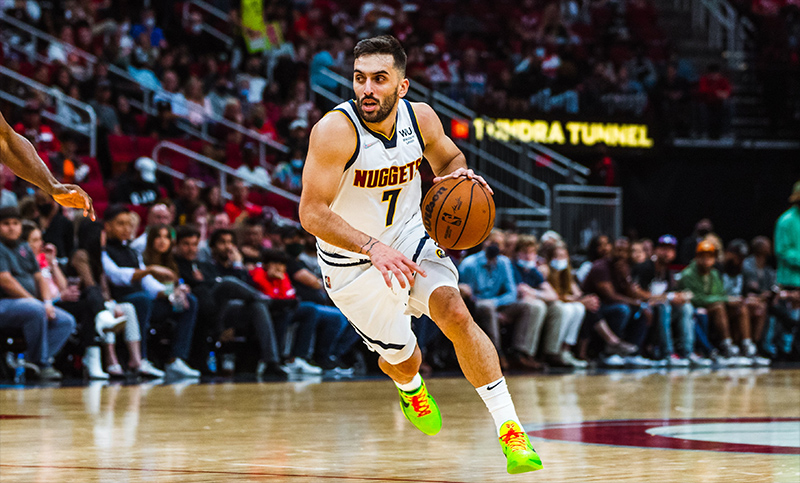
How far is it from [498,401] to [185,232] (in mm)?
6105

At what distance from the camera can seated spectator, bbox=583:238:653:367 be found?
12.7 meters

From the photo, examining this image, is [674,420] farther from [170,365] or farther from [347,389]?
[170,365]

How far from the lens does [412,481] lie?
4.12 m

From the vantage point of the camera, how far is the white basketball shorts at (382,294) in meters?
4.80

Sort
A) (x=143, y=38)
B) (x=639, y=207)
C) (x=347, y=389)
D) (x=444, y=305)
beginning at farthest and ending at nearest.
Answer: (x=639, y=207) < (x=143, y=38) < (x=347, y=389) < (x=444, y=305)

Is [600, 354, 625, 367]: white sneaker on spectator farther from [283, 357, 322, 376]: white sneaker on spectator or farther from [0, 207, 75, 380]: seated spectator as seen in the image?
[0, 207, 75, 380]: seated spectator

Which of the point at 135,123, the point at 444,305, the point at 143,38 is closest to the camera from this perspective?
the point at 444,305

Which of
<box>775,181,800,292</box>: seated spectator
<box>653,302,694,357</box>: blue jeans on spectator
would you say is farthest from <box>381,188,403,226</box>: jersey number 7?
<box>653,302,694,357</box>: blue jeans on spectator

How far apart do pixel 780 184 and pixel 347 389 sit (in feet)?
44.2

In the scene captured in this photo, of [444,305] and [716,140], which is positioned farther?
[716,140]

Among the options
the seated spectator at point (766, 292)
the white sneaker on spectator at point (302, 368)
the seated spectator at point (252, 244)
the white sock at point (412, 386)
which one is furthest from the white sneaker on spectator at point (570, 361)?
the white sock at point (412, 386)

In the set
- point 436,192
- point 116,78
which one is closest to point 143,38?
point 116,78

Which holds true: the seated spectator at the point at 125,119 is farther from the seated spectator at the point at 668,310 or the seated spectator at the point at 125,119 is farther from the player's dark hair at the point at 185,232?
the seated spectator at the point at 668,310

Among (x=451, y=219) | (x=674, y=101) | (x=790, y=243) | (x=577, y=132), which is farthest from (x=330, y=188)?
(x=674, y=101)
